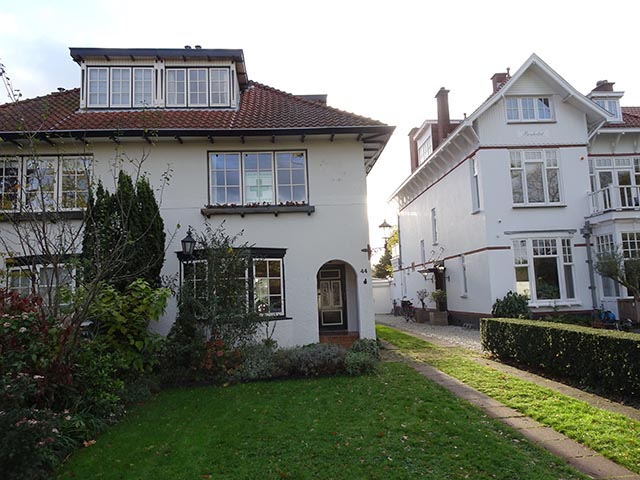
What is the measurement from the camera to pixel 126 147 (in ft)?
41.2

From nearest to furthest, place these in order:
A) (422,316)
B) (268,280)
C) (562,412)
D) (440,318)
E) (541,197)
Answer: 1. (562,412)
2. (268,280)
3. (541,197)
4. (440,318)
5. (422,316)

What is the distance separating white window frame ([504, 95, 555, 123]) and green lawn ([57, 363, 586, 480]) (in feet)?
43.8

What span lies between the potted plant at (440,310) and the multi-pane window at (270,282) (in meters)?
11.7

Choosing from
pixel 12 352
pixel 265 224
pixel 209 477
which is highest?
pixel 265 224

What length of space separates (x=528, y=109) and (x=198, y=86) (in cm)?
1273

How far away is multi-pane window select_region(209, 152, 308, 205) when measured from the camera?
1282 cm

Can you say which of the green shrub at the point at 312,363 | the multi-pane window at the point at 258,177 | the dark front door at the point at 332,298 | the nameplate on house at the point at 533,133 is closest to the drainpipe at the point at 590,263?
the nameplate on house at the point at 533,133

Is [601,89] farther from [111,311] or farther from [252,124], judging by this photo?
[111,311]

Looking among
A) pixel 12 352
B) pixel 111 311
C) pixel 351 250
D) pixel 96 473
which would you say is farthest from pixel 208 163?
pixel 96 473

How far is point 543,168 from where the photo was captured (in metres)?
17.5

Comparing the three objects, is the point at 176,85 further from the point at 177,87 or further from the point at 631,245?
the point at 631,245

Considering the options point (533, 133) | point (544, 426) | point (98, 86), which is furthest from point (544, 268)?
point (98, 86)

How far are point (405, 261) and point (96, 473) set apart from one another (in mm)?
26131

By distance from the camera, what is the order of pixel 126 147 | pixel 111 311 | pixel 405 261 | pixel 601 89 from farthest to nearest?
pixel 405 261, pixel 601 89, pixel 126 147, pixel 111 311
